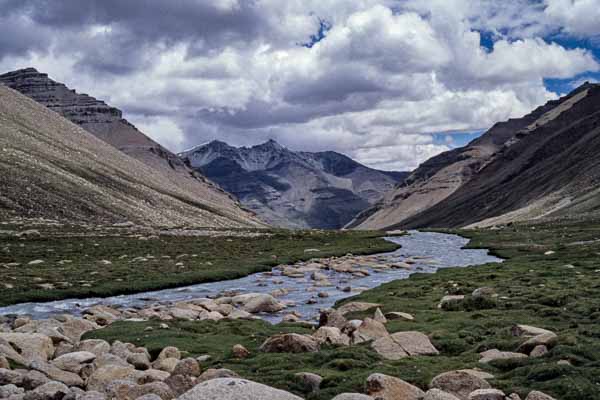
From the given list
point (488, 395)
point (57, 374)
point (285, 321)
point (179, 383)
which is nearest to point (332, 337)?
point (285, 321)

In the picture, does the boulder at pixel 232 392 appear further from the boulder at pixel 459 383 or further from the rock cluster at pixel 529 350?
the rock cluster at pixel 529 350

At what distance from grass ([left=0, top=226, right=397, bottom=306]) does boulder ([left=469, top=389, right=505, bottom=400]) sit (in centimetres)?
3315

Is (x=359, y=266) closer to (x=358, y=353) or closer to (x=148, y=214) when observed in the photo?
(x=358, y=353)

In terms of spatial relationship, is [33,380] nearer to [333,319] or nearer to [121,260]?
[333,319]

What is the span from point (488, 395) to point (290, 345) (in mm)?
8980

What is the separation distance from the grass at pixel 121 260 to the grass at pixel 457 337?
52.8 feet

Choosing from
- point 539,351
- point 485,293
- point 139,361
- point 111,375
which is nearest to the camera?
point 111,375

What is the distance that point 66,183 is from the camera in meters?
128

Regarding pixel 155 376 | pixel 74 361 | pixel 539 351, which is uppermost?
pixel 539 351

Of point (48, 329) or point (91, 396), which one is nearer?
point (91, 396)

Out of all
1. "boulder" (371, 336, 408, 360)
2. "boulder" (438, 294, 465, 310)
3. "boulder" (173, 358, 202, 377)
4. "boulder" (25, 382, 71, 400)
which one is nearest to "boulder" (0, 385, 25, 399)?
"boulder" (25, 382, 71, 400)

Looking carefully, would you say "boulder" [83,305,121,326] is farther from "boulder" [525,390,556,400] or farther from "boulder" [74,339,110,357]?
"boulder" [525,390,556,400]

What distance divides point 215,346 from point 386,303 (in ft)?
45.0

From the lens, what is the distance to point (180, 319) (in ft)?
101
